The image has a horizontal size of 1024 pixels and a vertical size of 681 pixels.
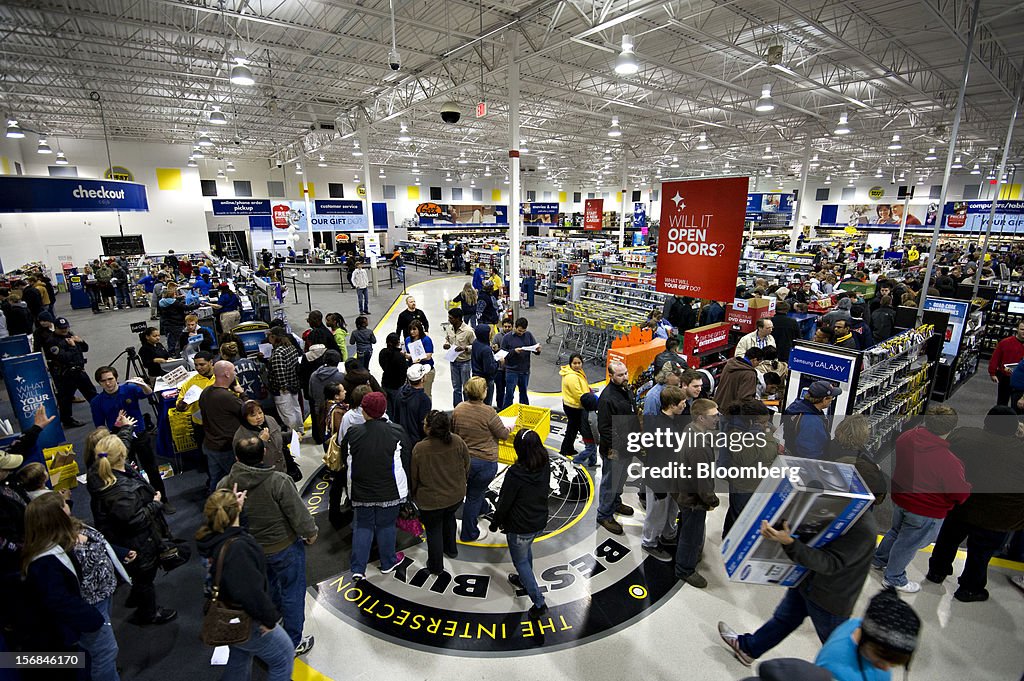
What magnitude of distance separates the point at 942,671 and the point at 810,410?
1876mm

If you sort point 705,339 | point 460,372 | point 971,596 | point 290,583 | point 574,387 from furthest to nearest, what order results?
point 705,339
point 460,372
point 574,387
point 971,596
point 290,583

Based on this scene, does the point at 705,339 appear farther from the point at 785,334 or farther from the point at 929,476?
Result: the point at 929,476

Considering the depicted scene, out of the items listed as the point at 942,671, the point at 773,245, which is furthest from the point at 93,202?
the point at 773,245

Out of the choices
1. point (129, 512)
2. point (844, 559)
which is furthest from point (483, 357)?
point (844, 559)

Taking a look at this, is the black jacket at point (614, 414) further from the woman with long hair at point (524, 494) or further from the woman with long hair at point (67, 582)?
the woman with long hair at point (67, 582)

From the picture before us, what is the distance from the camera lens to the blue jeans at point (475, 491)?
4152 mm

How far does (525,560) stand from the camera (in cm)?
349

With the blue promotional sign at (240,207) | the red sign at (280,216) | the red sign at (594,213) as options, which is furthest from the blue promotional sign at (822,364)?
the blue promotional sign at (240,207)

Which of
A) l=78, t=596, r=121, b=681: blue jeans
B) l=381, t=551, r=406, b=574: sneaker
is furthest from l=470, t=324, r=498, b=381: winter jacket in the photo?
l=78, t=596, r=121, b=681: blue jeans

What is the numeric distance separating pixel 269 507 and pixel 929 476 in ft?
14.4

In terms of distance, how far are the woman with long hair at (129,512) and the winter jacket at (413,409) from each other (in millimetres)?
1901

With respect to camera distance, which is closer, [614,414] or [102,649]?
[102,649]

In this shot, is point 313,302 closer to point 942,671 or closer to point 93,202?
point 93,202

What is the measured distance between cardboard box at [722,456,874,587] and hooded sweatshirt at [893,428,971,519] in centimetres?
119
